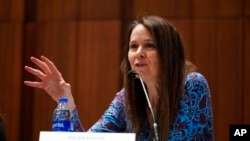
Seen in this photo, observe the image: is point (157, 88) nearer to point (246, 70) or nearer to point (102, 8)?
point (246, 70)

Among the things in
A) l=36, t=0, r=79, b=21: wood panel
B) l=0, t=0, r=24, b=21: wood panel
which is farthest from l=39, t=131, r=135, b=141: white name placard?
l=0, t=0, r=24, b=21: wood panel

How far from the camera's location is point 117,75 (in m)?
4.25

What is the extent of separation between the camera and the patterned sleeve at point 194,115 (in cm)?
193

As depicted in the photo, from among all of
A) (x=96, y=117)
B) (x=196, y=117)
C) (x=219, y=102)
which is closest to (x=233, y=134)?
(x=196, y=117)

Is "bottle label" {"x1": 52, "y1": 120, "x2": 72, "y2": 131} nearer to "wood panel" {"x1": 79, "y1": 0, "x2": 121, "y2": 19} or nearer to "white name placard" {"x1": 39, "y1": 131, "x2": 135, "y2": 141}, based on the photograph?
"white name placard" {"x1": 39, "y1": 131, "x2": 135, "y2": 141}

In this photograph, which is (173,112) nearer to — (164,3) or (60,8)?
(164,3)

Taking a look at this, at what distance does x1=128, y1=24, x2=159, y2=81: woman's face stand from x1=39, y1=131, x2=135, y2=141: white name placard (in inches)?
25.8

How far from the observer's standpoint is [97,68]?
429cm

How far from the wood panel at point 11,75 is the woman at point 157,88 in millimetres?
2352

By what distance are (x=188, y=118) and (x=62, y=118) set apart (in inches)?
23.1

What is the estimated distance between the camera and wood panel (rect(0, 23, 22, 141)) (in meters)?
4.39

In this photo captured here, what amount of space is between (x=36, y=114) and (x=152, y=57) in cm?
257

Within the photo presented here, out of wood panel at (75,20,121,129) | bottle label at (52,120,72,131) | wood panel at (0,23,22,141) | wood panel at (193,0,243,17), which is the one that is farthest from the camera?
wood panel at (0,23,22,141)

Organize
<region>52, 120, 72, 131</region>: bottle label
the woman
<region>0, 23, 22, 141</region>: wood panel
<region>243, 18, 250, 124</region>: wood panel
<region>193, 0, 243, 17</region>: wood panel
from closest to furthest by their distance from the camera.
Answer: <region>52, 120, 72, 131</region>: bottle label → the woman → <region>243, 18, 250, 124</region>: wood panel → <region>193, 0, 243, 17</region>: wood panel → <region>0, 23, 22, 141</region>: wood panel
